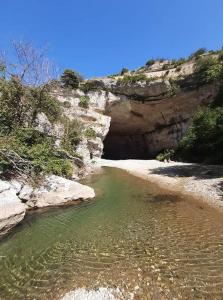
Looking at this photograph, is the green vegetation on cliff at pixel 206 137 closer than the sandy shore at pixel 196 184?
No

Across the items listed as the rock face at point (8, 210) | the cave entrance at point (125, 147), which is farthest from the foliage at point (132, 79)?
the rock face at point (8, 210)

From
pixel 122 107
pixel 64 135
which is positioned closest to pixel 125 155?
pixel 122 107

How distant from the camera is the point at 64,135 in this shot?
73.4 ft

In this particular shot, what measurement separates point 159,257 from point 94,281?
6.20 feet

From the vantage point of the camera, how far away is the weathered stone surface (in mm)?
11859

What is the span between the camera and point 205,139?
84.6 ft

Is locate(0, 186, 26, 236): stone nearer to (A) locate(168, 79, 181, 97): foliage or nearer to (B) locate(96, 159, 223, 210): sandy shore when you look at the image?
(B) locate(96, 159, 223, 210): sandy shore

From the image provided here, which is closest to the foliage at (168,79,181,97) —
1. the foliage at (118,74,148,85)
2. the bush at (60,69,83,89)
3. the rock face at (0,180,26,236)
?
the foliage at (118,74,148,85)

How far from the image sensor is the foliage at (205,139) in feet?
78.1

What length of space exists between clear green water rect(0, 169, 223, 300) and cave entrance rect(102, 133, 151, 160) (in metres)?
35.0

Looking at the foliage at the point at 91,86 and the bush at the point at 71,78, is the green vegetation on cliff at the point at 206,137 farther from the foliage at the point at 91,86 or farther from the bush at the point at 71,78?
the bush at the point at 71,78

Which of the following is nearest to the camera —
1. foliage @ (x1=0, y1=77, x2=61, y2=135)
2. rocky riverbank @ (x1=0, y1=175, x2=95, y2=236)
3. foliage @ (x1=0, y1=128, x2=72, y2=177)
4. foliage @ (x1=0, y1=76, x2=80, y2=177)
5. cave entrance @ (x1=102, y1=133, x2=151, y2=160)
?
rocky riverbank @ (x1=0, y1=175, x2=95, y2=236)

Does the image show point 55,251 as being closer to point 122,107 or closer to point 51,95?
point 51,95

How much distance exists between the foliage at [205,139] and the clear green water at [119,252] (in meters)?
14.5
